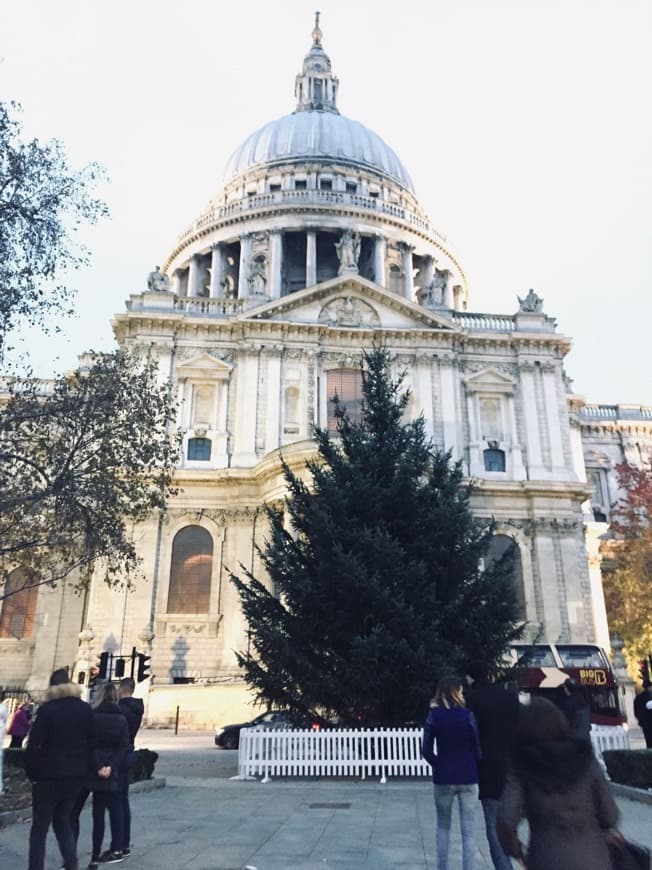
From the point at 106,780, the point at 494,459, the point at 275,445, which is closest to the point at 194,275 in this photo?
the point at 275,445

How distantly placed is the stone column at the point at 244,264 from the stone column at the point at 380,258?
8693 mm

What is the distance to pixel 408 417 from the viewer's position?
34562mm

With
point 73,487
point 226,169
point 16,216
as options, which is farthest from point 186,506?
point 226,169

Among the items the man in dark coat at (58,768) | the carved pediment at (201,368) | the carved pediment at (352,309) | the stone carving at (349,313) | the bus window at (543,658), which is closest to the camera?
the man in dark coat at (58,768)

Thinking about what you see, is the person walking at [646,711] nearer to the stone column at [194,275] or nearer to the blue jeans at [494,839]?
the blue jeans at [494,839]

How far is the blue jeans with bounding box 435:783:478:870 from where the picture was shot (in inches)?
259

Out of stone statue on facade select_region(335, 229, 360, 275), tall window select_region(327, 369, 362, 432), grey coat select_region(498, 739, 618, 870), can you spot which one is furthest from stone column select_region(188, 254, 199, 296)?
grey coat select_region(498, 739, 618, 870)

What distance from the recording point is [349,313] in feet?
118

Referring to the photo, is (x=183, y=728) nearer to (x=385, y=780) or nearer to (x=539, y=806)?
(x=385, y=780)

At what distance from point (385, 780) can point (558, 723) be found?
10230 mm

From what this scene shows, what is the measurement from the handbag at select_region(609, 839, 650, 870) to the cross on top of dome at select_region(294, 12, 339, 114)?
71.2m

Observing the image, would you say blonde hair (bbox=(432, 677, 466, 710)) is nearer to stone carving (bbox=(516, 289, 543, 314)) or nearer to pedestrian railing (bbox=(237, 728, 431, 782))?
pedestrian railing (bbox=(237, 728, 431, 782))

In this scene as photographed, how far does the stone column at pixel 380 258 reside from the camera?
4978 centimetres

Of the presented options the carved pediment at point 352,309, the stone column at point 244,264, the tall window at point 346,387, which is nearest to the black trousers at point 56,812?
the tall window at point 346,387
